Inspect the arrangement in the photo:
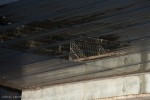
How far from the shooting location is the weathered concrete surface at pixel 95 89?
20731 millimetres

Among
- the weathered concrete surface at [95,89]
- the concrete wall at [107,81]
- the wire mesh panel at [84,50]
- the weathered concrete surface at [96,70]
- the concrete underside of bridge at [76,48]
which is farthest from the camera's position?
the weathered concrete surface at [95,89]

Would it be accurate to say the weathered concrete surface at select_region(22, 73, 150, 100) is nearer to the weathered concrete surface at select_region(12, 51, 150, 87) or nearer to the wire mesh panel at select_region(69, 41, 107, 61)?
the weathered concrete surface at select_region(12, 51, 150, 87)

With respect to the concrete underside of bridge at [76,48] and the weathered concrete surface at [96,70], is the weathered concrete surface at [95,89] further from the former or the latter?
the weathered concrete surface at [96,70]

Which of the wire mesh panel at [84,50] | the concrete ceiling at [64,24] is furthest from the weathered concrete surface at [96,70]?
the concrete ceiling at [64,24]

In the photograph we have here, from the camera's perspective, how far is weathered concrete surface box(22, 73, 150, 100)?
20731 mm

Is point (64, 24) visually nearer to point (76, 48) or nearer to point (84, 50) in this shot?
point (76, 48)

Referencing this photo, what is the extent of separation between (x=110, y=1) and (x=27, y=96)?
16.0 metres

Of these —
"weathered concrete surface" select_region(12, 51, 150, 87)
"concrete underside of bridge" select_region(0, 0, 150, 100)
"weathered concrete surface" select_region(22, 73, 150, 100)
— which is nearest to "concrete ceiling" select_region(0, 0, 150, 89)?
"concrete underside of bridge" select_region(0, 0, 150, 100)

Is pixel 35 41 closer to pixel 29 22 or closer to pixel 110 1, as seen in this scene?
pixel 29 22

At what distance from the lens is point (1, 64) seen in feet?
70.8

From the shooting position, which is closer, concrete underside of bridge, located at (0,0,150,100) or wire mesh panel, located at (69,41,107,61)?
concrete underside of bridge, located at (0,0,150,100)

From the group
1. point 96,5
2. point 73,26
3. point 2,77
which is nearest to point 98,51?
point 73,26

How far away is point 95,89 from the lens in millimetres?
22828

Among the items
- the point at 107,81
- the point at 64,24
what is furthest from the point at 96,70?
the point at 64,24
